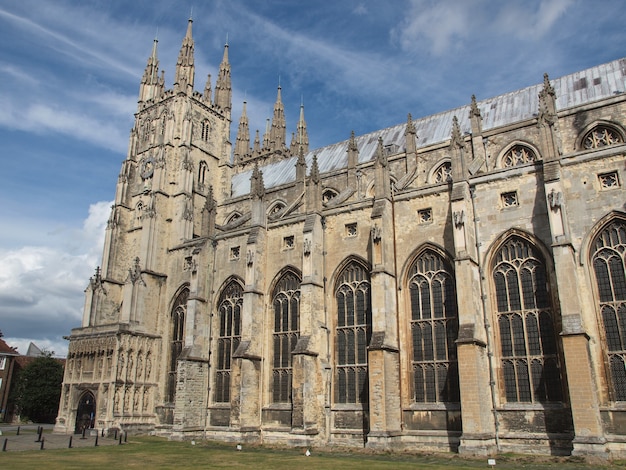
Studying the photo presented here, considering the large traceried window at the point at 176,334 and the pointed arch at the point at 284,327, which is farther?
the large traceried window at the point at 176,334

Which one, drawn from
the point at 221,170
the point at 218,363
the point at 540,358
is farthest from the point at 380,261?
the point at 221,170

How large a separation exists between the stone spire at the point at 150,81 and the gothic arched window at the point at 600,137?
34070 millimetres

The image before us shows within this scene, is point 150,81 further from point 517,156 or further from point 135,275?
point 517,156

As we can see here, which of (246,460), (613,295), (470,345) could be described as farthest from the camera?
(470,345)

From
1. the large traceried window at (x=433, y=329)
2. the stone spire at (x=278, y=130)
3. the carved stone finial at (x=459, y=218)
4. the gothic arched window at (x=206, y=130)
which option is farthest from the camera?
the stone spire at (x=278, y=130)

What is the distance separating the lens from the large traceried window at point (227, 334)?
98.6 feet

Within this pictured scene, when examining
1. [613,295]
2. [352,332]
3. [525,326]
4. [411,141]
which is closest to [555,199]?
[613,295]

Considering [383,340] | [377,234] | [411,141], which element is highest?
[411,141]

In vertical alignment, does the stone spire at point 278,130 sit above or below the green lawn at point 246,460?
above

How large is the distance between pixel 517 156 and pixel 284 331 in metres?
16.2

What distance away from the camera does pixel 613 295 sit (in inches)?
780

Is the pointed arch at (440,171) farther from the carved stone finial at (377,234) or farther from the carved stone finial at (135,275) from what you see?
the carved stone finial at (135,275)

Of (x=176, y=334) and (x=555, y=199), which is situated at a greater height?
(x=555, y=199)

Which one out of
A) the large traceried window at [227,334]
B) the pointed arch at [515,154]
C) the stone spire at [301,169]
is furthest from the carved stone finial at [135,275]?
the pointed arch at [515,154]
